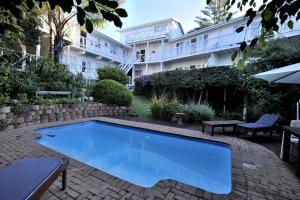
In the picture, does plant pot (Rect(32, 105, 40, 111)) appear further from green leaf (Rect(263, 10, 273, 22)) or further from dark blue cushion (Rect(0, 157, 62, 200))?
green leaf (Rect(263, 10, 273, 22))

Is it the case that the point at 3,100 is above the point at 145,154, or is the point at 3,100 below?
above

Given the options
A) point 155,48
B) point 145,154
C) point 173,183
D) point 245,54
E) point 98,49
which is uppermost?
point 155,48

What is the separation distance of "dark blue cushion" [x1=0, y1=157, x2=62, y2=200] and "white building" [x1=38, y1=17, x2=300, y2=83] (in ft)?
46.3

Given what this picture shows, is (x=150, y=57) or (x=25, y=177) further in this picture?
(x=150, y=57)

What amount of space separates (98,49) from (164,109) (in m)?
13.6

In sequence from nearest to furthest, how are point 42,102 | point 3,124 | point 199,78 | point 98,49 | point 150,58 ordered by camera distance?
1. point 3,124
2. point 42,102
3. point 199,78
4. point 98,49
5. point 150,58

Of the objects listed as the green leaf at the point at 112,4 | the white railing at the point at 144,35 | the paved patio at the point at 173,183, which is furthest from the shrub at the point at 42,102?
the white railing at the point at 144,35

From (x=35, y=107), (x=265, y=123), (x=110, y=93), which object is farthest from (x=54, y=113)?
(x=265, y=123)

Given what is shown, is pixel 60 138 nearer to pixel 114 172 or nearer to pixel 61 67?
pixel 114 172

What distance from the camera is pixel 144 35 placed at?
78.0 feet

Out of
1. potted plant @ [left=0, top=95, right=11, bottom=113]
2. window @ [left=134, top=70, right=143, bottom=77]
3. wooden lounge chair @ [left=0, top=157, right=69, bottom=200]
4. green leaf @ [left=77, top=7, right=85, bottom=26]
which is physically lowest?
wooden lounge chair @ [left=0, top=157, right=69, bottom=200]

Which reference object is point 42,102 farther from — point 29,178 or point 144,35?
point 144,35

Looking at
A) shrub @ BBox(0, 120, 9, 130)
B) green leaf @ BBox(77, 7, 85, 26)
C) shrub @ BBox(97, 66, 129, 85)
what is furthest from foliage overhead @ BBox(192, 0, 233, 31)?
green leaf @ BBox(77, 7, 85, 26)

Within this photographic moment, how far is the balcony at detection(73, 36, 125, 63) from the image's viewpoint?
59.7ft
